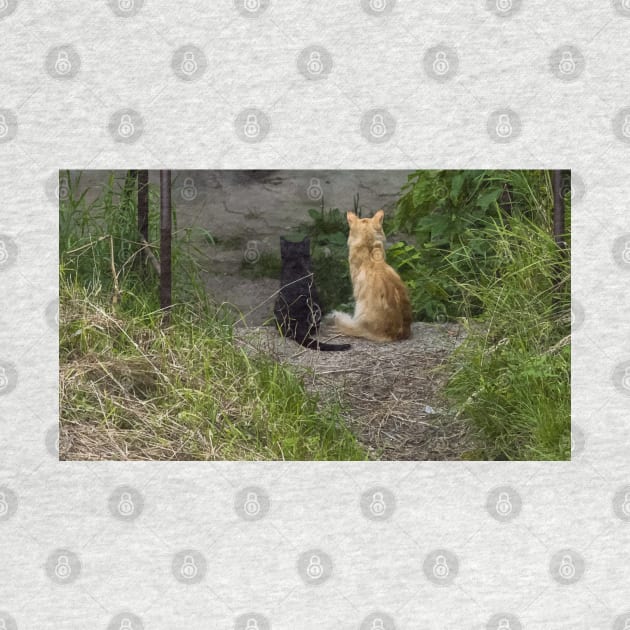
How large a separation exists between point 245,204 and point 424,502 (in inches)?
43.0

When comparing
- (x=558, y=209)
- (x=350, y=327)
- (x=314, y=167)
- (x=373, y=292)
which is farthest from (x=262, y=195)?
(x=558, y=209)

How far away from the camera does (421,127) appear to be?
2.86 meters

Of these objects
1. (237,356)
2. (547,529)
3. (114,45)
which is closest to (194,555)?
(237,356)

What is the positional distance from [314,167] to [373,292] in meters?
0.56

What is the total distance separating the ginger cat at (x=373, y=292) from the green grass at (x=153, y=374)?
0.39 metres

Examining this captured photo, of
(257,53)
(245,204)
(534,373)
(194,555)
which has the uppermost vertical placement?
(257,53)

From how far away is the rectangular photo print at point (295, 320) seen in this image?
9.78ft

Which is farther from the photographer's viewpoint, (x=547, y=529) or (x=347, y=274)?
(x=347, y=274)

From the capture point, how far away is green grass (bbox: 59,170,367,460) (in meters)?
2.98

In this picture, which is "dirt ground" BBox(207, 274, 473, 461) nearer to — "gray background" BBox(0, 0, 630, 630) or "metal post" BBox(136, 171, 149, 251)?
"gray background" BBox(0, 0, 630, 630)

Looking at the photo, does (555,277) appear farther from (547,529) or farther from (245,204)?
(245,204)

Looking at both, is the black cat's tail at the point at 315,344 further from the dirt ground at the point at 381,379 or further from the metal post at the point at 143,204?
the metal post at the point at 143,204

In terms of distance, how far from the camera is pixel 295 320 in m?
3.20

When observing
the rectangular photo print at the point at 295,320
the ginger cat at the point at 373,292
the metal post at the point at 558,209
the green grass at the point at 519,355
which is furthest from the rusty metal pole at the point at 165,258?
the metal post at the point at 558,209
